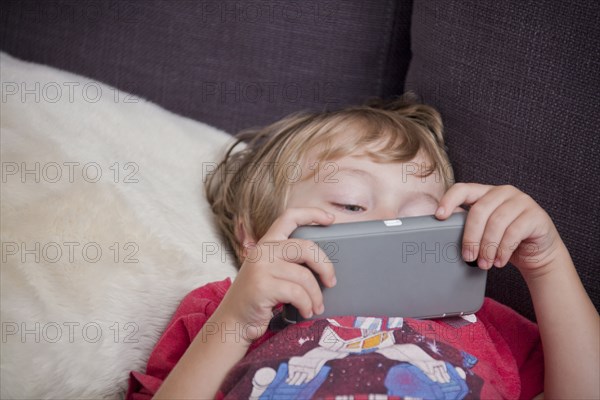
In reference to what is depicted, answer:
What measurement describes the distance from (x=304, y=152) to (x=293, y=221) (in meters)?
0.28

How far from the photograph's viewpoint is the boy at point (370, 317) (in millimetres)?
771

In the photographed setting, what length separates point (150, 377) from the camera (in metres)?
0.92

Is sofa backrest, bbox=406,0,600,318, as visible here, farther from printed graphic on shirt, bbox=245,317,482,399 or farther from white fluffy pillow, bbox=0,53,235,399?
Answer: white fluffy pillow, bbox=0,53,235,399

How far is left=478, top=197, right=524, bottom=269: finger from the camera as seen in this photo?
0.84 metres

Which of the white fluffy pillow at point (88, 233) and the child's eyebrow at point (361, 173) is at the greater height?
the child's eyebrow at point (361, 173)

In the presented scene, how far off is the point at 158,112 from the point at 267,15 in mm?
313

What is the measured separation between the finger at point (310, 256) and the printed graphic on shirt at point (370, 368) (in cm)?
7

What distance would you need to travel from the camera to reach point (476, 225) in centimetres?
85

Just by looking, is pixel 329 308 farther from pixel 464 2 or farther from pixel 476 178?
pixel 464 2

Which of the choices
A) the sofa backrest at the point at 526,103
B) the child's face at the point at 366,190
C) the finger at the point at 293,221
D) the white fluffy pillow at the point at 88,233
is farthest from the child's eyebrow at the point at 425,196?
the white fluffy pillow at the point at 88,233

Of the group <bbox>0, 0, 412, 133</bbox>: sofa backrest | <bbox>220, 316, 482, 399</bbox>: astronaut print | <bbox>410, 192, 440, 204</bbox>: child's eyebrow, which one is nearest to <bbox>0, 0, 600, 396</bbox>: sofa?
<bbox>0, 0, 412, 133</bbox>: sofa backrest

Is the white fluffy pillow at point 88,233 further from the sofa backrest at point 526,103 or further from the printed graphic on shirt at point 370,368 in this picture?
the sofa backrest at point 526,103

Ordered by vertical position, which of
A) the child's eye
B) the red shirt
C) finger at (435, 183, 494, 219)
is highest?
finger at (435, 183, 494, 219)

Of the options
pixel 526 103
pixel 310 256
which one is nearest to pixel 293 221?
pixel 310 256
